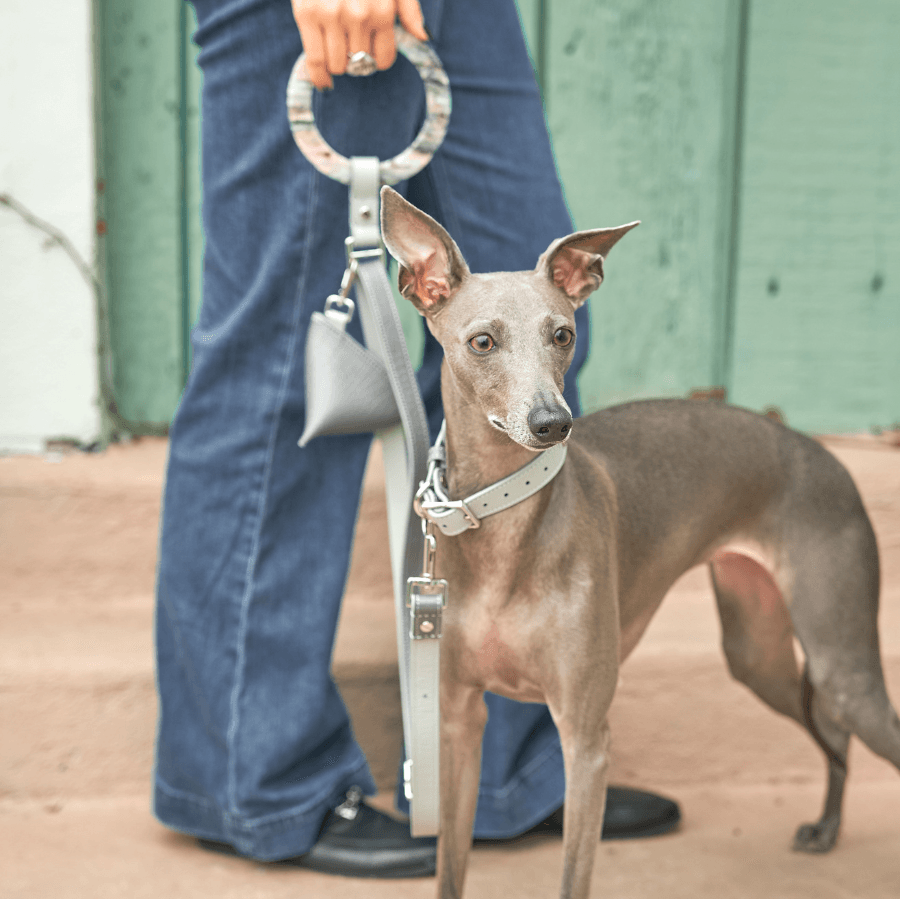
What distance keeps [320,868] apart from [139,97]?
1922 millimetres

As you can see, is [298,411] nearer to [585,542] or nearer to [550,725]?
[585,542]

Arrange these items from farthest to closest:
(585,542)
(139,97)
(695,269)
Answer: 1. (695,269)
2. (139,97)
3. (585,542)

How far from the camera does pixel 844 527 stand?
1.93m

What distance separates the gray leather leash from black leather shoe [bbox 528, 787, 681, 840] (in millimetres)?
636

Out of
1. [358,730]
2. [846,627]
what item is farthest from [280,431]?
[846,627]

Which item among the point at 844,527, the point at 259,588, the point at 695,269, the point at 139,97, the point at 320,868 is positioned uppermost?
the point at 139,97

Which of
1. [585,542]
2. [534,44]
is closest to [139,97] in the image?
[534,44]

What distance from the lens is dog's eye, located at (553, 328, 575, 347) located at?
1364 mm

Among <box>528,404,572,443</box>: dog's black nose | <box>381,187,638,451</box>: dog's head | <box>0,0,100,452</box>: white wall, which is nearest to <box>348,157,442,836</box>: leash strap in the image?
<box>381,187,638,451</box>: dog's head

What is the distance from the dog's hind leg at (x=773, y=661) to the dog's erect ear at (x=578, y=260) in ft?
2.84

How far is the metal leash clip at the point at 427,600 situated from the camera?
147cm

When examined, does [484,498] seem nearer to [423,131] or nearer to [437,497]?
[437,497]

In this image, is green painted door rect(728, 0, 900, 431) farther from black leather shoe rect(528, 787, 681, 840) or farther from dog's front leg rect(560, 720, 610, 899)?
dog's front leg rect(560, 720, 610, 899)

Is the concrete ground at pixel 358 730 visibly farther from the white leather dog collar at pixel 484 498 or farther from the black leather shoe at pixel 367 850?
the white leather dog collar at pixel 484 498
